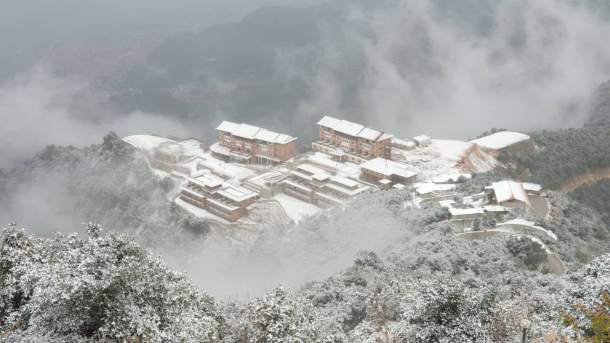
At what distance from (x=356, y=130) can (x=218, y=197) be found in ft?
37.8

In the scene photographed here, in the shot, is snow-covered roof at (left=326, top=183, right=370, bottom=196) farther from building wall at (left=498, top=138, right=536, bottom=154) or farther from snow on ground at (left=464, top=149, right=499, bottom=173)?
building wall at (left=498, top=138, right=536, bottom=154)

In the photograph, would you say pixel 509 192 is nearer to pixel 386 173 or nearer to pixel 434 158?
pixel 386 173

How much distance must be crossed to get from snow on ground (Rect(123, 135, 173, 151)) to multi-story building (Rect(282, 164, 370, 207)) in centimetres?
1404

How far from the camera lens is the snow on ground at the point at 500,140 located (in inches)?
1731

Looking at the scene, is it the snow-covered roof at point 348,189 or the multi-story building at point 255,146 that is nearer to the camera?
the snow-covered roof at point 348,189

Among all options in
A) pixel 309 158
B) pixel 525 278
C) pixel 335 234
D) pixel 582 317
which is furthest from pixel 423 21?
pixel 582 317

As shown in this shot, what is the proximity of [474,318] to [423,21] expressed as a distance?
9688 centimetres

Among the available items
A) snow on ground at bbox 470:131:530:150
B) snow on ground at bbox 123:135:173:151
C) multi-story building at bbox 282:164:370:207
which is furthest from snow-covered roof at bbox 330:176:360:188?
snow on ground at bbox 123:135:173:151

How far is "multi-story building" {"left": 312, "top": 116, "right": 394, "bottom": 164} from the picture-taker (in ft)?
129

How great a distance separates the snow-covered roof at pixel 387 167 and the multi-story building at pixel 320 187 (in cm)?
144

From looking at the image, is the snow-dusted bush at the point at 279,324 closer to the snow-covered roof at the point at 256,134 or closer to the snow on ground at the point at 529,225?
the snow on ground at the point at 529,225

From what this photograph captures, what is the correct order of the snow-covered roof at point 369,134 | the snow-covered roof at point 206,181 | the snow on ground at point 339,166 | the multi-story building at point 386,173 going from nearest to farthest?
the snow-covered roof at point 206,181, the multi-story building at point 386,173, the snow on ground at point 339,166, the snow-covered roof at point 369,134

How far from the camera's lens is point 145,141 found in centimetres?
4588

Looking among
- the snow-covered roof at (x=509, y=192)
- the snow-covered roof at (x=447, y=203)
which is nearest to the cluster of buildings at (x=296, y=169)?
the snow-covered roof at (x=447, y=203)
